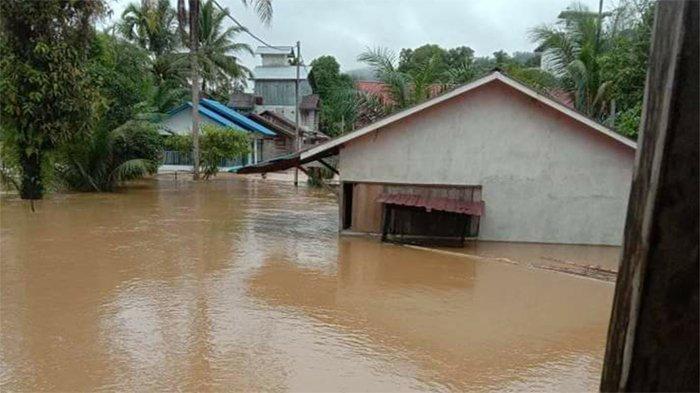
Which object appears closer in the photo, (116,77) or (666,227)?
(666,227)

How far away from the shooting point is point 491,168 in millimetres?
11844

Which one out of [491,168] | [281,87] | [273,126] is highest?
[281,87]

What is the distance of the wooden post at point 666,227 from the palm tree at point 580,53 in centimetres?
1736

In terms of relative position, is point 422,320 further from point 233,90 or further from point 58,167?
point 233,90

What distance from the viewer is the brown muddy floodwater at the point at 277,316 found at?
4.85 meters

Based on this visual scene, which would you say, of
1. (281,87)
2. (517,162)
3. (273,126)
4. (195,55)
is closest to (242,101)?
(281,87)

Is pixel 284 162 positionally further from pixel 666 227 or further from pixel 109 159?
pixel 666 227

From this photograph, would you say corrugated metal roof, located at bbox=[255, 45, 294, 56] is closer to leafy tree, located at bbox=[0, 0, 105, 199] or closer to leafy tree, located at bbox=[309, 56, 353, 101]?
leafy tree, located at bbox=[309, 56, 353, 101]

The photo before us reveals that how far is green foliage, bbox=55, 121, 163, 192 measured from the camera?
19.0m

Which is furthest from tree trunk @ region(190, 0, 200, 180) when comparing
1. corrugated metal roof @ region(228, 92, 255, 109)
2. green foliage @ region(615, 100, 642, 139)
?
corrugated metal roof @ region(228, 92, 255, 109)

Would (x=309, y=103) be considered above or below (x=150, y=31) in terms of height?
below

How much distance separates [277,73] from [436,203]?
36.4m

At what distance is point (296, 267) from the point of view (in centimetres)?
912

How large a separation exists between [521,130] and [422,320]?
654 cm
